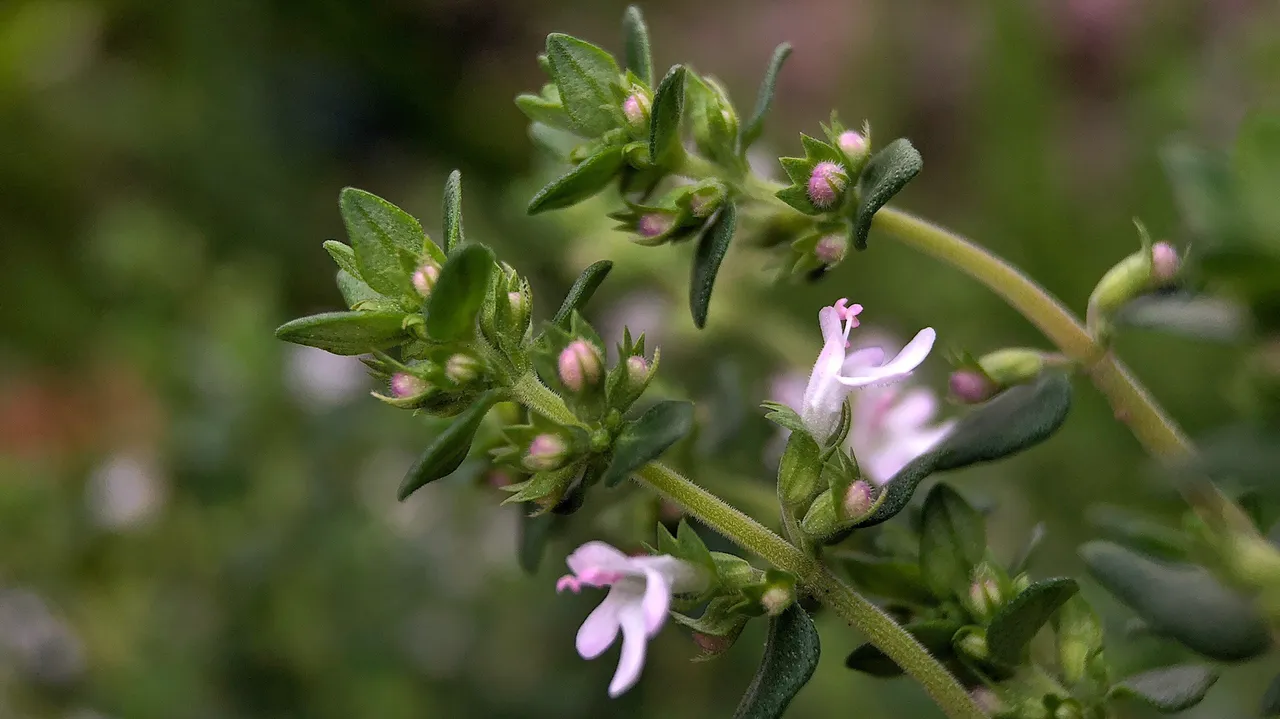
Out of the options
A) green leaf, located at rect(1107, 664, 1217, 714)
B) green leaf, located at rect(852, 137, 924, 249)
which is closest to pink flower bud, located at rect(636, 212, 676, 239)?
green leaf, located at rect(852, 137, 924, 249)

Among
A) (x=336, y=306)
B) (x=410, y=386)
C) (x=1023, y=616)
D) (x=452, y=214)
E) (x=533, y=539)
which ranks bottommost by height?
(x=336, y=306)

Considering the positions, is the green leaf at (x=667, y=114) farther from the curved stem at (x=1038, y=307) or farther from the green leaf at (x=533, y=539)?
the green leaf at (x=533, y=539)

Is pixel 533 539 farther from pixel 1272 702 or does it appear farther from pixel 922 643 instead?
pixel 1272 702

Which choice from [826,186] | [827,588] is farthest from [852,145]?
[827,588]

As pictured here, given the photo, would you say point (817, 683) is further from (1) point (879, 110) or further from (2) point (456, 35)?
(2) point (456, 35)

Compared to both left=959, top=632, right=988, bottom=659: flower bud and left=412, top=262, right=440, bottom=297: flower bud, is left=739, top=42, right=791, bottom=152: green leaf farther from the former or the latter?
left=959, top=632, right=988, bottom=659: flower bud

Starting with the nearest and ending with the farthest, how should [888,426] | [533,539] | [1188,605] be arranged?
[1188,605], [533,539], [888,426]
